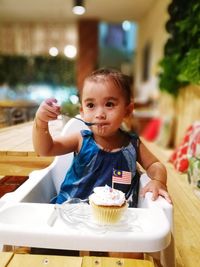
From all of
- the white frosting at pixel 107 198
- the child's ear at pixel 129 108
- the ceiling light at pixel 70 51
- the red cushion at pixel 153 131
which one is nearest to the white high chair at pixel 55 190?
the white frosting at pixel 107 198

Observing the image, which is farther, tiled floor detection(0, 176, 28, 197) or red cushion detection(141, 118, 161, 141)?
red cushion detection(141, 118, 161, 141)

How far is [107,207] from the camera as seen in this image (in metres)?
0.64

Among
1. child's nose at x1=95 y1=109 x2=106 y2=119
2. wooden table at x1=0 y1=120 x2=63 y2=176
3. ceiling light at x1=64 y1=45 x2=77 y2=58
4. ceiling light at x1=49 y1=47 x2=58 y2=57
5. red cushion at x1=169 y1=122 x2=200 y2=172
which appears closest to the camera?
child's nose at x1=95 y1=109 x2=106 y2=119

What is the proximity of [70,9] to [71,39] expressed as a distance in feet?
4.32

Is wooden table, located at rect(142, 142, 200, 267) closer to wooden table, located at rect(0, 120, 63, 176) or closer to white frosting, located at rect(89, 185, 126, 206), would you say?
white frosting, located at rect(89, 185, 126, 206)

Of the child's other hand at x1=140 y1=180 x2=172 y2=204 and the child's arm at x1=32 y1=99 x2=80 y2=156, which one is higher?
the child's arm at x1=32 y1=99 x2=80 y2=156

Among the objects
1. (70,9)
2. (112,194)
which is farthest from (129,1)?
(112,194)

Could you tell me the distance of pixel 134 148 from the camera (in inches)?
38.2

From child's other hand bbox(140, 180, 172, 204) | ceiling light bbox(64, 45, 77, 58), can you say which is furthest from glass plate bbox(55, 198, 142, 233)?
ceiling light bbox(64, 45, 77, 58)

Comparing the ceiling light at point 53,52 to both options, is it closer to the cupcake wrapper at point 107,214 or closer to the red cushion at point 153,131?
the red cushion at point 153,131

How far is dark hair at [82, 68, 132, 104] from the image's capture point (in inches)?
35.0

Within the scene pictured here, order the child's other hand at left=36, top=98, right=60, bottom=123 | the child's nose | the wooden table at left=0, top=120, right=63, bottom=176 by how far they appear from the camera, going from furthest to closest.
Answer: the wooden table at left=0, top=120, right=63, bottom=176, the child's nose, the child's other hand at left=36, top=98, right=60, bottom=123

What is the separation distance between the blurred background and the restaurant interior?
19 millimetres

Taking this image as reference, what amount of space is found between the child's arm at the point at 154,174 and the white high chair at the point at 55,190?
2 centimetres
